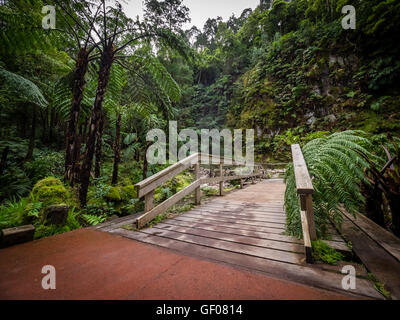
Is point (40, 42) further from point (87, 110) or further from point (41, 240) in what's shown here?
point (41, 240)

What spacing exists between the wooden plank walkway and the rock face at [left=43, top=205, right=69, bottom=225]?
0.49m

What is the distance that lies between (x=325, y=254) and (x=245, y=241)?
685 mm

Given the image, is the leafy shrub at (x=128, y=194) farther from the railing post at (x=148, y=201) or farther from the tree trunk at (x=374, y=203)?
the tree trunk at (x=374, y=203)

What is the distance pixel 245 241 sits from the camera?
1.80 metres

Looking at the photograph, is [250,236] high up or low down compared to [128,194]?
down

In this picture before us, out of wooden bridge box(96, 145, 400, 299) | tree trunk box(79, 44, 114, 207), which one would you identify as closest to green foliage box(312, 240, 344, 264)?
wooden bridge box(96, 145, 400, 299)

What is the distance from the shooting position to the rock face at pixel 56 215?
221 centimetres

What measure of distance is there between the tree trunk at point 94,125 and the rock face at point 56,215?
2.66 ft

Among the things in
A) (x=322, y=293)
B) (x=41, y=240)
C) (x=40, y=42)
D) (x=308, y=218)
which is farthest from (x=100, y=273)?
(x=40, y=42)

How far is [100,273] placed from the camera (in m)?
1.28

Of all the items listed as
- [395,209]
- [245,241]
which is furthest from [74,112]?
[395,209]

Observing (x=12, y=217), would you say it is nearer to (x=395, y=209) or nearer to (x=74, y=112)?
(x=74, y=112)

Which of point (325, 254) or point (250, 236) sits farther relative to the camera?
point (250, 236)

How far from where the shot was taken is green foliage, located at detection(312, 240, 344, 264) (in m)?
1.33
